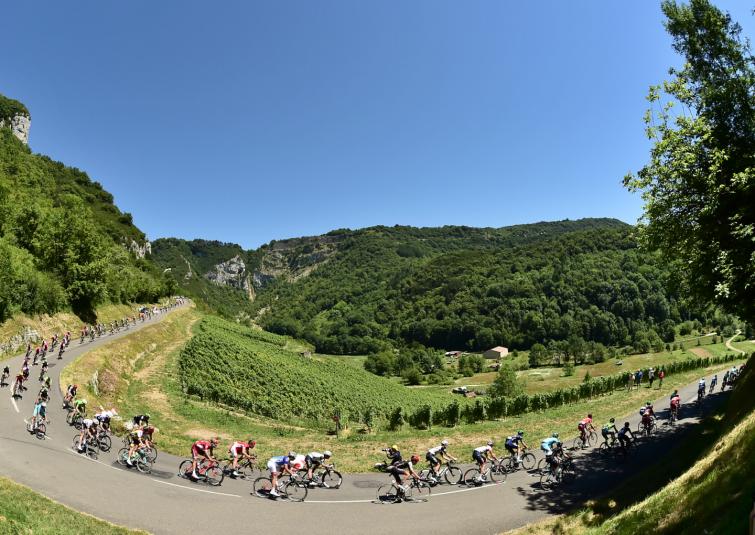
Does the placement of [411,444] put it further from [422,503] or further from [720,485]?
[720,485]

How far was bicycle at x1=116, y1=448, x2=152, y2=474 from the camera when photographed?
1675 cm

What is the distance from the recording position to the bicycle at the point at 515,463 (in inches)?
741

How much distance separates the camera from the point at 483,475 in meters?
17.5

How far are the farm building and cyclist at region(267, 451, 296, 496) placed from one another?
504 ft

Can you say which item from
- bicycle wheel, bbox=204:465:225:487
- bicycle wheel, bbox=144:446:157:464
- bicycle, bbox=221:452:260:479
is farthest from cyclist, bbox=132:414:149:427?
bicycle, bbox=221:452:260:479

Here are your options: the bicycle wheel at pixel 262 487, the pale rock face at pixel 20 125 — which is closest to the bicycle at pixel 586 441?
the bicycle wheel at pixel 262 487

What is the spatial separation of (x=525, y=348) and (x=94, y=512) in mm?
174289

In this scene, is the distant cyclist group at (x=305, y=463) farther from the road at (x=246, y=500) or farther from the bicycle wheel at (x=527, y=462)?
the road at (x=246, y=500)

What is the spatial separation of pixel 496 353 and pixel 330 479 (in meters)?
153

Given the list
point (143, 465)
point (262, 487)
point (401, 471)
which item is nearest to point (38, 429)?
point (143, 465)

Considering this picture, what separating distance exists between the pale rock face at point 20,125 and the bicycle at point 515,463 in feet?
466

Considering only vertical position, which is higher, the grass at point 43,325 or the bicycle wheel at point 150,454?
the grass at point 43,325

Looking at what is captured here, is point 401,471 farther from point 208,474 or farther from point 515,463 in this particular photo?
point 208,474

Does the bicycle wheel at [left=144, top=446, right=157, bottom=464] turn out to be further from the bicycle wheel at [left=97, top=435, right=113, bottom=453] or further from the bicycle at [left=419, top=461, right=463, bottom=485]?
the bicycle at [left=419, top=461, right=463, bottom=485]
